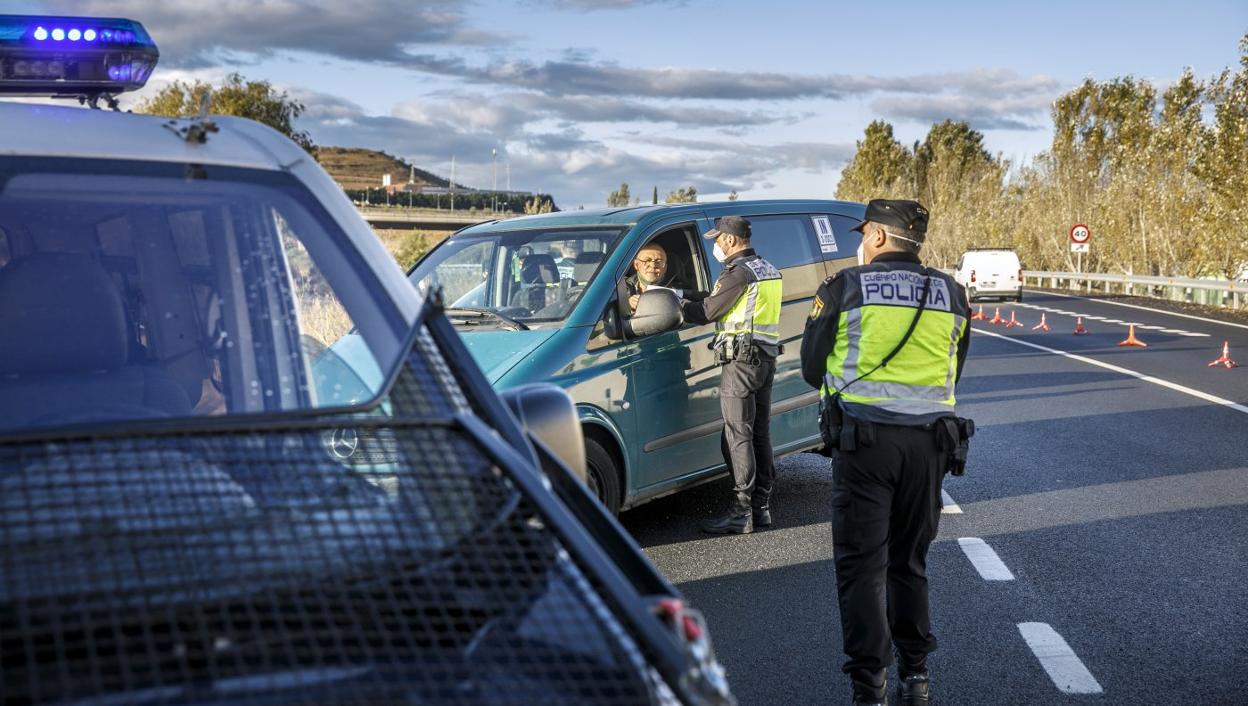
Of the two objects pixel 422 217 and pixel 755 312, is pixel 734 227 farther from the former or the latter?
pixel 422 217

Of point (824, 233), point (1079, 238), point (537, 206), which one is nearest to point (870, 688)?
point (824, 233)

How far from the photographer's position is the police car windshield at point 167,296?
262 centimetres

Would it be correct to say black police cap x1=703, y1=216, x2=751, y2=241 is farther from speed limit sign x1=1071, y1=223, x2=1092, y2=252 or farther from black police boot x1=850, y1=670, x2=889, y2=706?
speed limit sign x1=1071, y1=223, x2=1092, y2=252

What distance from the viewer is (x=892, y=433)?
16.1ft

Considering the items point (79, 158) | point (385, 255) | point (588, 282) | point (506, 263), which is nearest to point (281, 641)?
point (385, 255)

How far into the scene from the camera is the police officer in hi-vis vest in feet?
25.6

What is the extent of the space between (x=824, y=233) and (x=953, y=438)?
15.4 feet

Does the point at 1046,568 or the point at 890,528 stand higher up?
the point at 890,528

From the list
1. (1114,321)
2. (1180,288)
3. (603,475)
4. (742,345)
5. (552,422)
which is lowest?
(1180,288)

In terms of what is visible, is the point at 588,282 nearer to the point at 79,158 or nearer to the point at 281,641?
the point at 79,158

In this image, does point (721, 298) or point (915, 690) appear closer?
point (915, 690)

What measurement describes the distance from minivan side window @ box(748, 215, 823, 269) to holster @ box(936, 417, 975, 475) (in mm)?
3877

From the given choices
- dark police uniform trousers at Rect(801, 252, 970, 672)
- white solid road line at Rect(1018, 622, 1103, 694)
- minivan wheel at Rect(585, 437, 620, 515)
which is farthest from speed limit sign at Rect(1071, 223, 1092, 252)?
dark police uniform trousers at Rect(801, 252, 970, 672)

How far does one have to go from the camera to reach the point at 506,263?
318 inches
